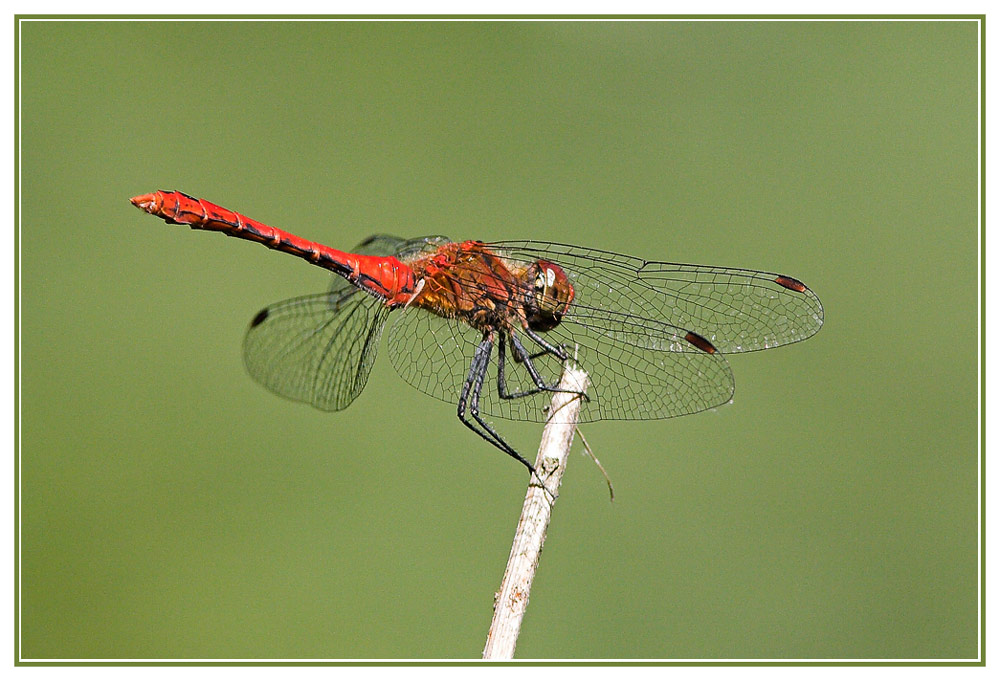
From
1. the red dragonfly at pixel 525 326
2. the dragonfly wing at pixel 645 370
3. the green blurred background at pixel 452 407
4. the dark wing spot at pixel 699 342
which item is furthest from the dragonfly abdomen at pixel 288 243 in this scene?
the green blurred background at pixel 452 407

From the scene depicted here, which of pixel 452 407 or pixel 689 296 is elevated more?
pixel 689 296

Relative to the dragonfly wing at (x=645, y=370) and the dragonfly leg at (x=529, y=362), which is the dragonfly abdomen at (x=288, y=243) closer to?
the dragonfly leg at (x=529, y=362)

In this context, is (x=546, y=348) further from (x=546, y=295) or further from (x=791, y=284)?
(x=791, y=284)

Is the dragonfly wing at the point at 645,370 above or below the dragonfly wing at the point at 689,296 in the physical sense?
below

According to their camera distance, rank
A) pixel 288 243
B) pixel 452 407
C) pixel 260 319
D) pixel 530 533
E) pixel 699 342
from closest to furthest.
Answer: pixel 530 533 < pixel 699 342 < pixel 288 243 < pixel 260 319 < pixel 452 407

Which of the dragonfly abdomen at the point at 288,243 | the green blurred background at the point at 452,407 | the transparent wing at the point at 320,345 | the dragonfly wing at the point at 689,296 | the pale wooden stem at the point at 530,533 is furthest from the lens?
the green blurred background at the point at 452,407

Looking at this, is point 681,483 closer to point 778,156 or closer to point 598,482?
point 598,482

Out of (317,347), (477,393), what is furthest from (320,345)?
(477,393)
